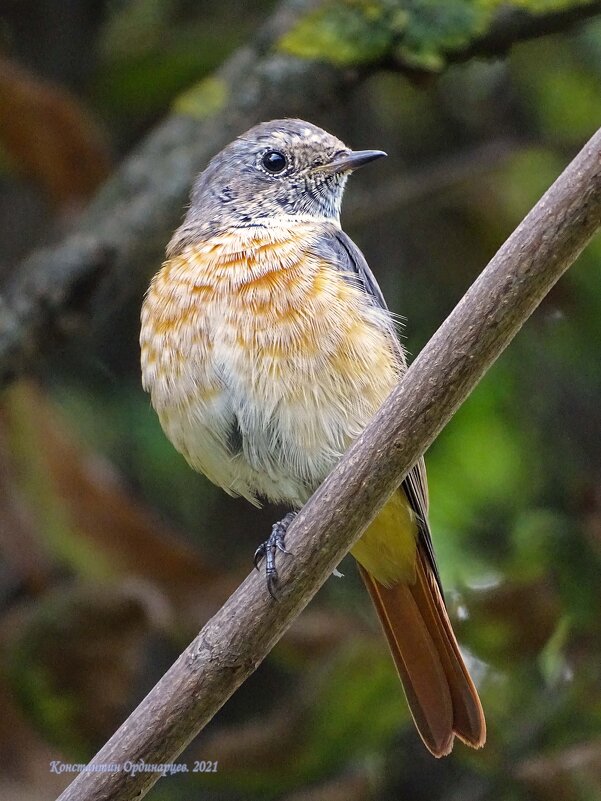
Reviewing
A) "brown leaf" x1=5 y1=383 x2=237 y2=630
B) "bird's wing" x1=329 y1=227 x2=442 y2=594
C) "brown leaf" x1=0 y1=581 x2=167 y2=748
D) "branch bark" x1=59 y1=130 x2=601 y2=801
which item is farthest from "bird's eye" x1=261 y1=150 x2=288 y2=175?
"branch bark" x1=59 y1=130 x2=601 y2=801

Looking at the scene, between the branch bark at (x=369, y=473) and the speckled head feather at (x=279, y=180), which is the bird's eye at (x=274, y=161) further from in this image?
the branch bark at (x=369, y=473)

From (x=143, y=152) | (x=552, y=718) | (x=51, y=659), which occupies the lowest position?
(x=51, y=659)

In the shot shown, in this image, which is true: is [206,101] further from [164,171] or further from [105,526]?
[105,526]

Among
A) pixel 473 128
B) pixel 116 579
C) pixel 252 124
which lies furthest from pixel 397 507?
pixel 473 128

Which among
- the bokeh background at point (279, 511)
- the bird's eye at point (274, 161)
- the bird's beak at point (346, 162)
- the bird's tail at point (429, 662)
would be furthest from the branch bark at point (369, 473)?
the bird's eye at point (274, 161)

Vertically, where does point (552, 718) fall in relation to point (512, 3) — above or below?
below

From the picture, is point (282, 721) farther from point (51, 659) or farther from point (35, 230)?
point (35, 230)

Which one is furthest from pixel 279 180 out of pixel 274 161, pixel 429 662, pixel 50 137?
pixel 429 662
